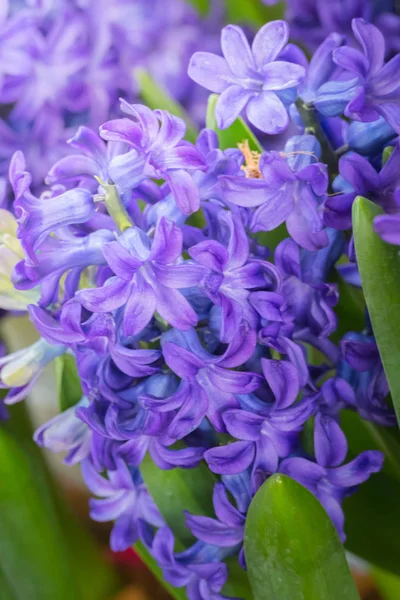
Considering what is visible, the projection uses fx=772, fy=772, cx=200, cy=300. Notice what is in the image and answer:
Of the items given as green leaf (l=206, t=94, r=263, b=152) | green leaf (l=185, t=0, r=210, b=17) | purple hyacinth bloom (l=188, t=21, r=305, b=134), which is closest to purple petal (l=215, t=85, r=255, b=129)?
purple hyacinth bloom (l=188, t=21, r=305, b=134)

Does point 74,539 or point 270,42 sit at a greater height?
point 270,42

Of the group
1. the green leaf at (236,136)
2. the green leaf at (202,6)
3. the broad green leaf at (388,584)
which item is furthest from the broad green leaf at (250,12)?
the broad green leaf at (388,584)

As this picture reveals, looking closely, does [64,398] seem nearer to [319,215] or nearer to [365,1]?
[319,215]

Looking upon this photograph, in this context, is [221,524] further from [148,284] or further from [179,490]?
[148,284]

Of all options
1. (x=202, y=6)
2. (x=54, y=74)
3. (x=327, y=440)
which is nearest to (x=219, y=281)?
(x=327, y=440)

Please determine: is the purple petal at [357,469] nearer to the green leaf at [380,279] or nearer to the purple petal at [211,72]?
the green leaf at [380,279]

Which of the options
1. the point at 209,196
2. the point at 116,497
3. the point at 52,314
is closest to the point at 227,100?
the point at 209,196
